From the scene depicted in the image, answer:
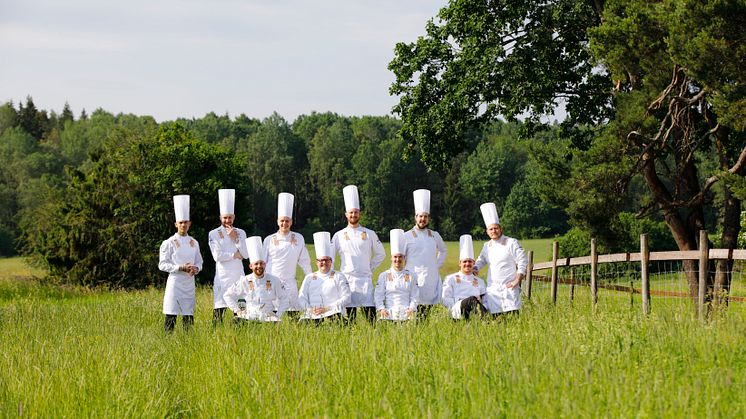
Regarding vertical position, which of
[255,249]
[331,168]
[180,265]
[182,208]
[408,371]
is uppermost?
[331,168]

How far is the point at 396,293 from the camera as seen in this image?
1060 cm

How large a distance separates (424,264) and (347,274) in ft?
3.11

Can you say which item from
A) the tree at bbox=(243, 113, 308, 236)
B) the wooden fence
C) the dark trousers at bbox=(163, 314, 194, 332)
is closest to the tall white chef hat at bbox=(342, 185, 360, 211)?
the dark trousers at bbox=(163, 314, 194, 332)

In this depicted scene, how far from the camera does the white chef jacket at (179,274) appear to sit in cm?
1195

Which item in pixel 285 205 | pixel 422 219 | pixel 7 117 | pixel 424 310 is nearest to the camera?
pixel 424 310

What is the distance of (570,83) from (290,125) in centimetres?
9318

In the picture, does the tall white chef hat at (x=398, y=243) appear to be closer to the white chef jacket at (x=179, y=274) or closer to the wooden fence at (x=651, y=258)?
the wooden fence at (x=651, y=258)

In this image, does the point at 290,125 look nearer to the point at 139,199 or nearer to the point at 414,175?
the point at 414,175

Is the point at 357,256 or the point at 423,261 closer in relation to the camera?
the point at 357,256

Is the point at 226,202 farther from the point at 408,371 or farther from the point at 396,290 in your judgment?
the point at 408,371

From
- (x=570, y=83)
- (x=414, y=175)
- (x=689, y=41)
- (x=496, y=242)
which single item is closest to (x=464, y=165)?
(x=414, y=175)

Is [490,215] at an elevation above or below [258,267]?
above

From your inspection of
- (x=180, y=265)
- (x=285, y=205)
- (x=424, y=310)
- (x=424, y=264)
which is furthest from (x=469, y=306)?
(x=180, y=265)

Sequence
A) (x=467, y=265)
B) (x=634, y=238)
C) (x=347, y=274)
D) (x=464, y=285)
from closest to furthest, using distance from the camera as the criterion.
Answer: (x=467, y=265)
(x=464, y=285)
(x=347, y=274)
(x=634, y=238)
